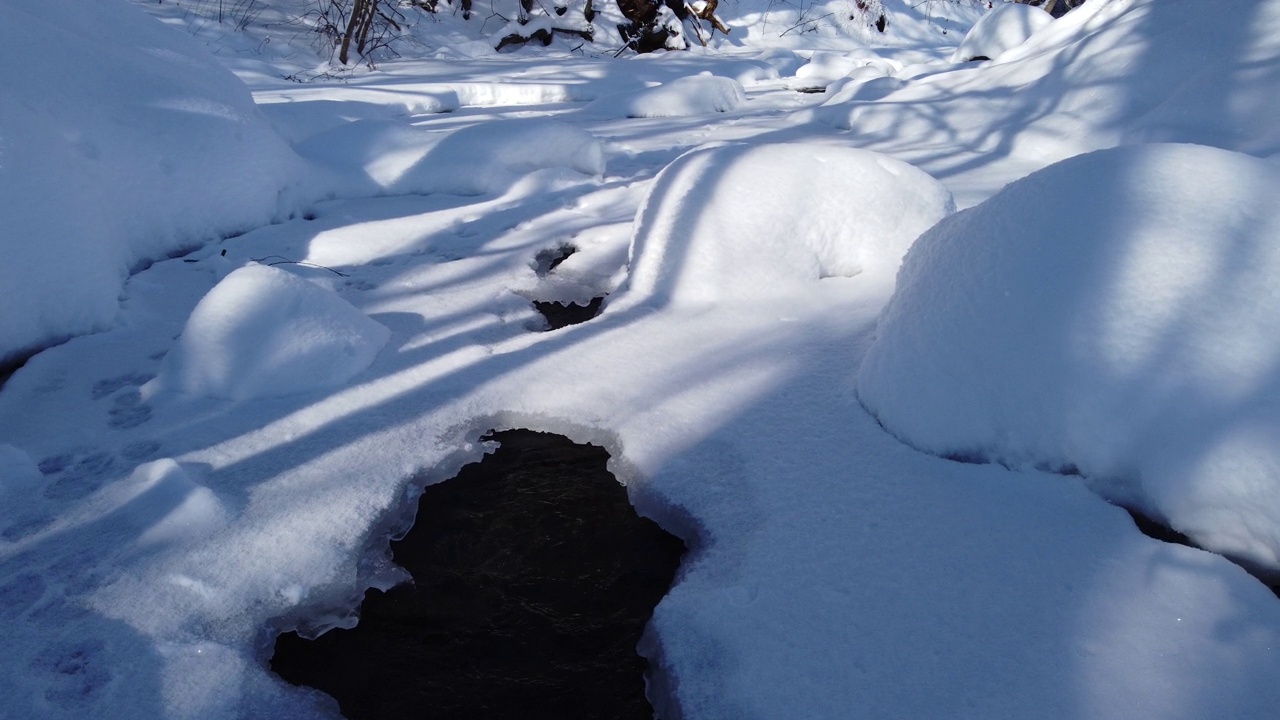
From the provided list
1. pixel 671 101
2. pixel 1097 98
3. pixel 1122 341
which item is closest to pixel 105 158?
pixel 1122 341

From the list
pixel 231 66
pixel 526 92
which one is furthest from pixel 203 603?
pixel 231 66

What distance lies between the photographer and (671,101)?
302 inches

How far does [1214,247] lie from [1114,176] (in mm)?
325

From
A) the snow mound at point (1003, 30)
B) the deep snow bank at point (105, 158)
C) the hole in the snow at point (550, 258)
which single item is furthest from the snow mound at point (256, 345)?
the snow mound at point (1003, 30)

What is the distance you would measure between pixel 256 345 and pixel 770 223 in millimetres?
1958

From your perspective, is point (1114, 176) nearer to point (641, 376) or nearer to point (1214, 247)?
point (1214, 247)

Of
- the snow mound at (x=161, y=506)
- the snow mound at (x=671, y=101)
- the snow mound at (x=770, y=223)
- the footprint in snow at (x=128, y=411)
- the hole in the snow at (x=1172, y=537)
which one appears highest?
the snow mound at (x=770, y=223)

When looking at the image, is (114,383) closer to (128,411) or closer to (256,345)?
(128,411)

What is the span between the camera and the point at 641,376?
2639 mm

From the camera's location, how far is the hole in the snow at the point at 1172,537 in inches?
66.0

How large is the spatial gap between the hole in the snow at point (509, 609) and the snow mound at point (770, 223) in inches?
45.4

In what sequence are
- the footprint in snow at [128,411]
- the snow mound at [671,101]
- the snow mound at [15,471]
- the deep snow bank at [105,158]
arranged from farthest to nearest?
the snow mound at [671,101], the deep snow bank at [105,158], the footprint in snow at [128,411], the snow mound at [15,471]

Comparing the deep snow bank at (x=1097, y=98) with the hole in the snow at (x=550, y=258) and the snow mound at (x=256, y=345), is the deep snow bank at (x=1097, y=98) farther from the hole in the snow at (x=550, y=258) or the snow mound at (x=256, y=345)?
the snow mound at (x=256, y=345)

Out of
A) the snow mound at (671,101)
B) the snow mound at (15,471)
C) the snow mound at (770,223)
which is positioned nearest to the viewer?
the snow mound at (15,471)
